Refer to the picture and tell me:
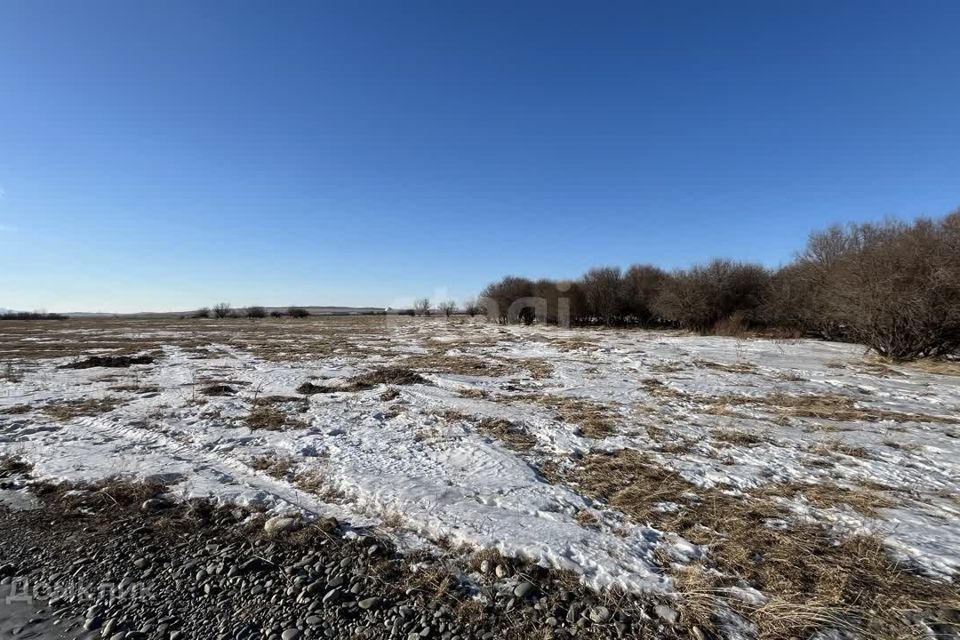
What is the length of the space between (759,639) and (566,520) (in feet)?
4.98

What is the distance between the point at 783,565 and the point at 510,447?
3081 millimetres

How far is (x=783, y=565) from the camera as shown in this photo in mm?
2773

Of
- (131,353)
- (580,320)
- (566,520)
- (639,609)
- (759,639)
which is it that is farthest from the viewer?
(580,320)

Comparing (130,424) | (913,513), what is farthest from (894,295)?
(130,424)

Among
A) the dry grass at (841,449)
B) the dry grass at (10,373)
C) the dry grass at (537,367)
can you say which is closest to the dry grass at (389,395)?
the dry grass at (537,367)

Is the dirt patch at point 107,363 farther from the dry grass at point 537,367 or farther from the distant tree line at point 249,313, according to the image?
the distant tree line at point 249,313

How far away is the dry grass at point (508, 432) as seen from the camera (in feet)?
17.9

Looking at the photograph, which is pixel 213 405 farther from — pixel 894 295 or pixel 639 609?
pixel 894 295

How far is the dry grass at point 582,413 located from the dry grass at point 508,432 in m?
0.85

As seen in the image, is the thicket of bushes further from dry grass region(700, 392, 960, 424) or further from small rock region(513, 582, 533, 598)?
small rock region(513, 582, 533, 598)

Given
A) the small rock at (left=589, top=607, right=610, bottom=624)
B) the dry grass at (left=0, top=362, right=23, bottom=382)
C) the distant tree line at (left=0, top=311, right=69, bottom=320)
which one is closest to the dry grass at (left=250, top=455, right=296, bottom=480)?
the small rock at (left=589, top=607, right=610, bottom=624)

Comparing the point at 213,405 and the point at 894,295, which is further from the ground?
the point at 894,295

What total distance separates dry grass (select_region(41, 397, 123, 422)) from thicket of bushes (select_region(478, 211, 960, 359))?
768 inches

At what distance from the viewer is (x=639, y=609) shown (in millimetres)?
2416
